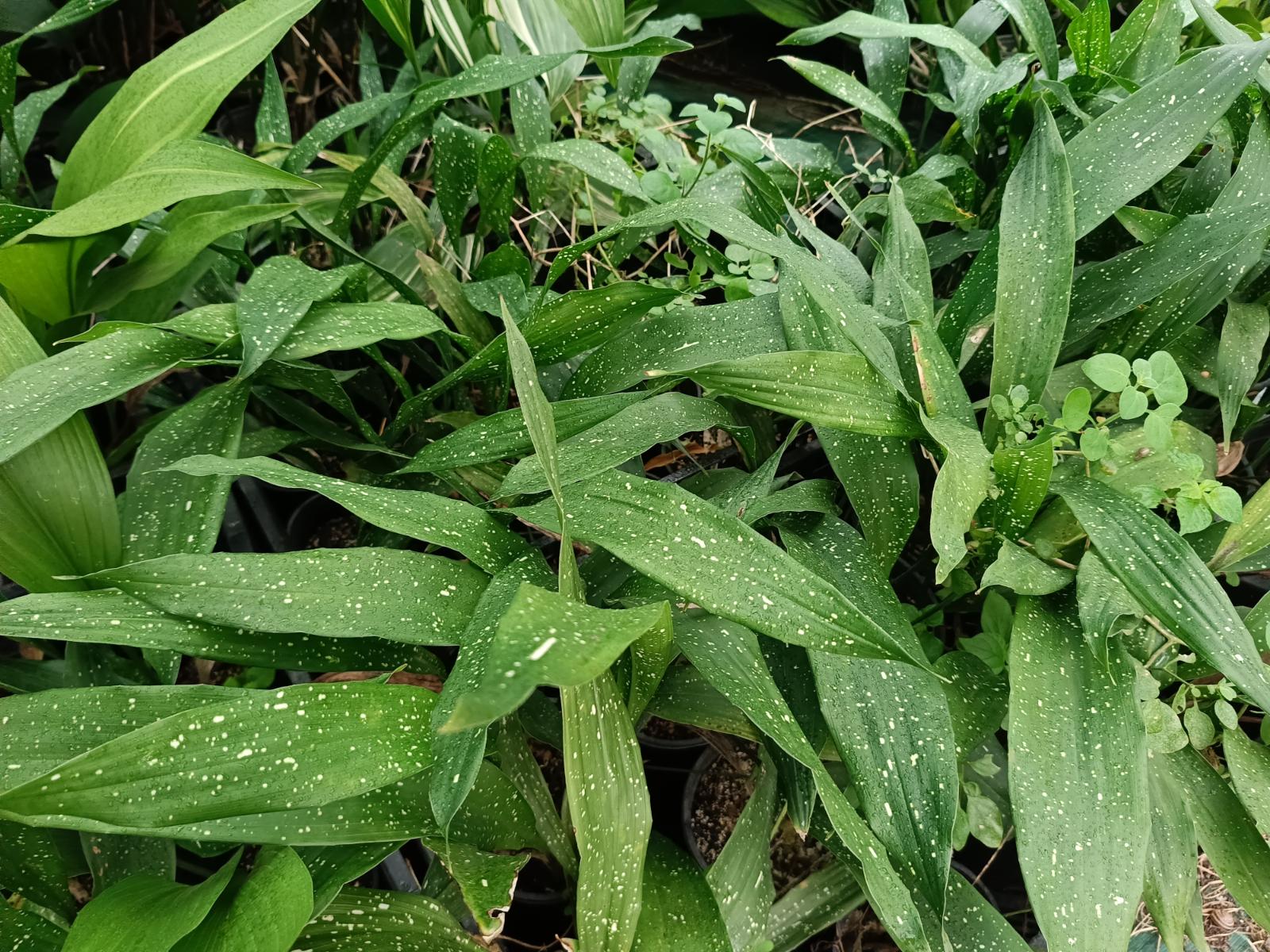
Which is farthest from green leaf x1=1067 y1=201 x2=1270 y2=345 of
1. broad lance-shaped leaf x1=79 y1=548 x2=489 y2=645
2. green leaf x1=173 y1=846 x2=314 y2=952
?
green leaf x1=173 y1=846 x2=314 y2=952

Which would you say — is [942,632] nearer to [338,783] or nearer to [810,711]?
[810,711]

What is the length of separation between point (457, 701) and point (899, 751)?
1.00ft

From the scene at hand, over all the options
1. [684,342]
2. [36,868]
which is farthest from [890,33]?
[36,868]

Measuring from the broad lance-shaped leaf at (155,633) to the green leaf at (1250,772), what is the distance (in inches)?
26.8

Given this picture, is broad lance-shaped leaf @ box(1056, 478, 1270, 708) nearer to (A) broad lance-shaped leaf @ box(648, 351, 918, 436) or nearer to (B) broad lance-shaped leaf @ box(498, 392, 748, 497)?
(A) broad lance-shaped leaf @ box(648, 351, 918, 436)

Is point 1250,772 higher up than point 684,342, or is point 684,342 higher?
point 684,342

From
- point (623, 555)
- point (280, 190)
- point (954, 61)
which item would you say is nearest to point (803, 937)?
point (623, 555)

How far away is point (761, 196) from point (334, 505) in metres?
0.63

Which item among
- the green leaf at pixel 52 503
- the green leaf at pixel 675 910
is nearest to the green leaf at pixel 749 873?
the green leaf at pixel 675 910

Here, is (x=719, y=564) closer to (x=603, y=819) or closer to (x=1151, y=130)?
(x=603, y=819)

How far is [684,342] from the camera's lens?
0.68 meters

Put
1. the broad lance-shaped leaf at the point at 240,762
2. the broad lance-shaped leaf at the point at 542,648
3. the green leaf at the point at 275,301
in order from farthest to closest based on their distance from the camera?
the green leaf at the point at 275,301, the broad lance-shaped leaf at the point at 240,762, the broad lance-shaped leaf at the point at 542,648

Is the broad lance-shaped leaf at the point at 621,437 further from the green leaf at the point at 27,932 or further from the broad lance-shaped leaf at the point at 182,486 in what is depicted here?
the green leaf at the point at 27,932

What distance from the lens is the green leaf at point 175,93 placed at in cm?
71
